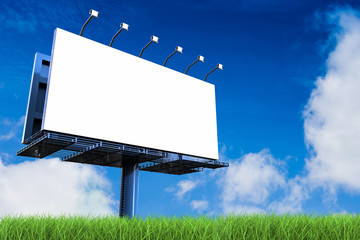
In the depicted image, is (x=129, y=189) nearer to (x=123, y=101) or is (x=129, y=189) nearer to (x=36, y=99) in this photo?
(x=123, y=101)

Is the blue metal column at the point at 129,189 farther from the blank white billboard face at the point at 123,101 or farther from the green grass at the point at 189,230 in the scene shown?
the green grass at the point at 189,230

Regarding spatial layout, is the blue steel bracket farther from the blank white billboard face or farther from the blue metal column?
the blue metal column

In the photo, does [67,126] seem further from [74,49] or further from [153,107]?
[153,107]

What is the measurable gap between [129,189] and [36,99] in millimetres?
5750

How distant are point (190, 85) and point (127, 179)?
612 centimetres

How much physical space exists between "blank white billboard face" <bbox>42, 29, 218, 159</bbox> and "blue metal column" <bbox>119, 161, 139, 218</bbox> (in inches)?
56.6

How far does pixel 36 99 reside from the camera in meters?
14.8

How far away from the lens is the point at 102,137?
13.7 metres

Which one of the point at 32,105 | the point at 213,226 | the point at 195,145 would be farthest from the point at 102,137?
the point at 213,226

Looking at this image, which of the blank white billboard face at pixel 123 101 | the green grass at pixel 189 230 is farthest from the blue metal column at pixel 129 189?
the green grass at pixel 189 230

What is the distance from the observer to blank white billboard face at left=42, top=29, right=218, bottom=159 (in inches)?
522

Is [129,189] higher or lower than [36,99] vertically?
lower

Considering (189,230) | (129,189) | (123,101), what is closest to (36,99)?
(123,101)

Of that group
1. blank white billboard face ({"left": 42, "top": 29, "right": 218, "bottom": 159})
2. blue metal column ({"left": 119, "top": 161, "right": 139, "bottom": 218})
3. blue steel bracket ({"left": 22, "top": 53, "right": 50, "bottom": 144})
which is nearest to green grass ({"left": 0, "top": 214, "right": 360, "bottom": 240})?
blank white billboard face ({"left": 42, "top": 29, "right": 218, "bottom": 159})
